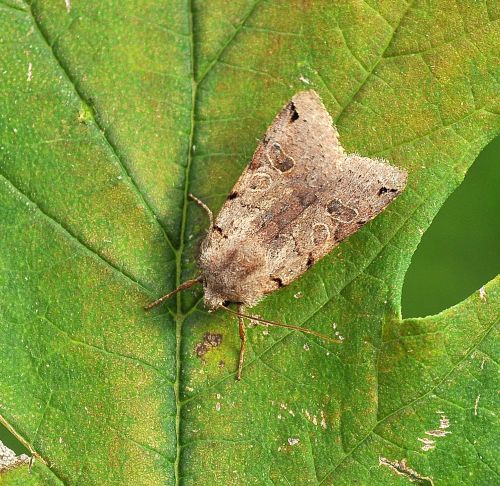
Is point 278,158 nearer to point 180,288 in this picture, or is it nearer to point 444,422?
point 180,288

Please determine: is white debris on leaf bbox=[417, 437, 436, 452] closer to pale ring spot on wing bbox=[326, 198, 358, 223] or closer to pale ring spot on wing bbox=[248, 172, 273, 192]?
pale ring spot on wing bbox=[326, 198, 358, 223]

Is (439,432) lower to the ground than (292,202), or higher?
lower

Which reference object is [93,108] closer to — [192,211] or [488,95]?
[192,211]

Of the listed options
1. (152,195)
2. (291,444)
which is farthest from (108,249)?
(291,444)

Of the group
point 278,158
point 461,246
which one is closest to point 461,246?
point 461,246

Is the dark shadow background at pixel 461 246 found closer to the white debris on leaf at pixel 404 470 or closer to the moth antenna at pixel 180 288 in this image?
the white debris on leaf at pixel 404 470

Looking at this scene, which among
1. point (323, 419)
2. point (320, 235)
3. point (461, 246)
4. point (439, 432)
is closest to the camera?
point (439, 432)
